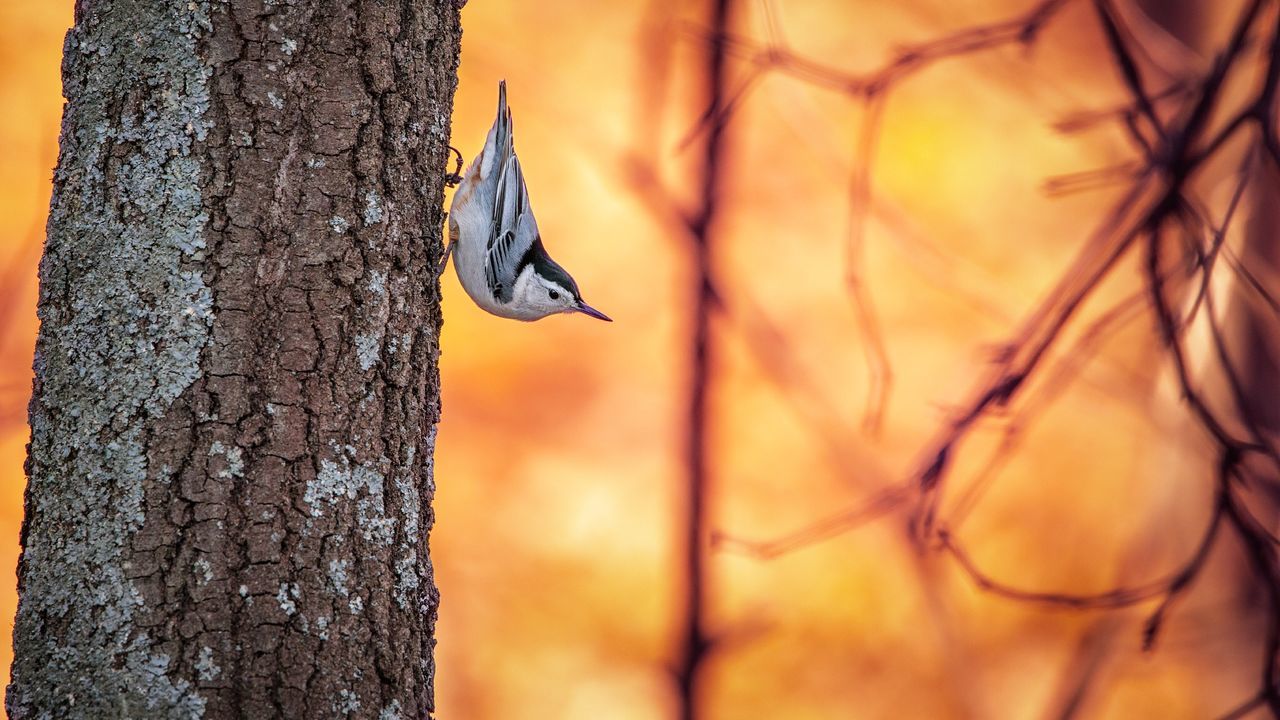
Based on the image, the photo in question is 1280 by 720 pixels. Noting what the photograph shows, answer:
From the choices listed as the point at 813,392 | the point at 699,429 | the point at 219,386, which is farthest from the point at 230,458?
the point at 813,392

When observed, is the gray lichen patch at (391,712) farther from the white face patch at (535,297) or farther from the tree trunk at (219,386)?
the white face patch at (535,297)

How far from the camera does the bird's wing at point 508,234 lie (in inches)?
82.0

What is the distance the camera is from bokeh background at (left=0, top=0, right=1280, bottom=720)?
273 cm

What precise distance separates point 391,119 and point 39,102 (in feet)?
5.82

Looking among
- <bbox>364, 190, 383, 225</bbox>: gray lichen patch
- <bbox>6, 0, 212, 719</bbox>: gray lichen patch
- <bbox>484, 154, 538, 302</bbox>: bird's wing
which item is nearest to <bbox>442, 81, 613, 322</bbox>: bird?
<bbox>484, 154, 538, 302</bbox>: bird's wing

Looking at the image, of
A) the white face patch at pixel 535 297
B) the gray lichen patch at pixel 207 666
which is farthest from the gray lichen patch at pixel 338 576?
the white face patch at pixel 535 297

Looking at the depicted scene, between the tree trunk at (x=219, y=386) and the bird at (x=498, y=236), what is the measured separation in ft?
2.74

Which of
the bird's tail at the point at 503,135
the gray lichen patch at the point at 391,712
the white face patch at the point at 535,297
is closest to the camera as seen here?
the gray lichen patch at the point at 391,712

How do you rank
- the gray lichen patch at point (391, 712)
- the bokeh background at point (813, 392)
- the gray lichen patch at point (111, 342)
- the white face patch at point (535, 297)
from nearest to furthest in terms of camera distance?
the gray lichen patch at point (111, 342), the gray lichen patch at point (391, 712), the white face patch at point (535, 297), the bokeh background at point (813, 392)

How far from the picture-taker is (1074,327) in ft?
9.52

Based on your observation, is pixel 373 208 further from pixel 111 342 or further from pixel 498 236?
pixel 498 236

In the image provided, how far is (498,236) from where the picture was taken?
6.94ft

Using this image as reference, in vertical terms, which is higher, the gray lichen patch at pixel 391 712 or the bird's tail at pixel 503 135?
the bird's tail at pixel 503 135

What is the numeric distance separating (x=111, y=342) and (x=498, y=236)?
1.07 m
